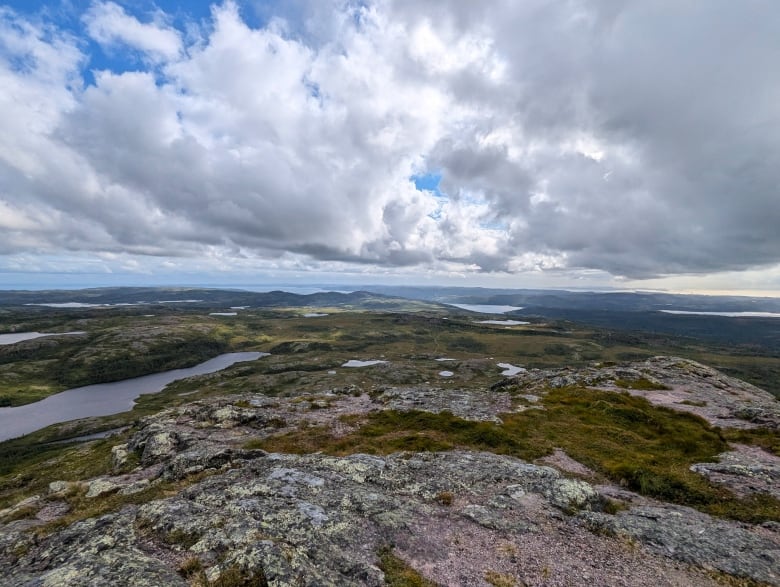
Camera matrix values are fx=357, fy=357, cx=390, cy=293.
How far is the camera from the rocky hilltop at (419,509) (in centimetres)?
1731

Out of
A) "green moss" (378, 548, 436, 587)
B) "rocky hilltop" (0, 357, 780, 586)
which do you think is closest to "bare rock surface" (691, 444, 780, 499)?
"rocky hilltop" (0, 357, 780, 586)

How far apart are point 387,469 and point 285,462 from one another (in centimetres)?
864

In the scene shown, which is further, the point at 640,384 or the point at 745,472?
the point at 640,384

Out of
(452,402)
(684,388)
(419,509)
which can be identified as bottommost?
(452,402)

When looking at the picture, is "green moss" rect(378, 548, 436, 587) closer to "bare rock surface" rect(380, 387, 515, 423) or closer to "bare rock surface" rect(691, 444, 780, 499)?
"bare rock surface" rect(691, 444, 780, 499)

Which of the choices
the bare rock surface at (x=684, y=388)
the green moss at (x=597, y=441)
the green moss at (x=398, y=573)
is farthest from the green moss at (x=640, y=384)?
the green moss at (x=398, y=573)

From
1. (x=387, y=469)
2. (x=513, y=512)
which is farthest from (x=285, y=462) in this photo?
(x=513, y=512)

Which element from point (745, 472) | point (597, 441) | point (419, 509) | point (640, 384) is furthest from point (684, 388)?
point (419, 509)

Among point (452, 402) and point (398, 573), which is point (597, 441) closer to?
point (452, 402)

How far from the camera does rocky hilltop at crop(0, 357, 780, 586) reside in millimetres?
17312

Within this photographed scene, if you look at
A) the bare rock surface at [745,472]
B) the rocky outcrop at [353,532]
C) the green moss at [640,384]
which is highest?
the rocky outcrop at [353,532]

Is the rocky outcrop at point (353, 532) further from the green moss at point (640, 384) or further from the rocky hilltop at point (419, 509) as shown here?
the green moss at point (640, 384)

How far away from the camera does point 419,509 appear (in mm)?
23578

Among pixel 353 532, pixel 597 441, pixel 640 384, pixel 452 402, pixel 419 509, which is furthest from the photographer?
pixel 640 384
